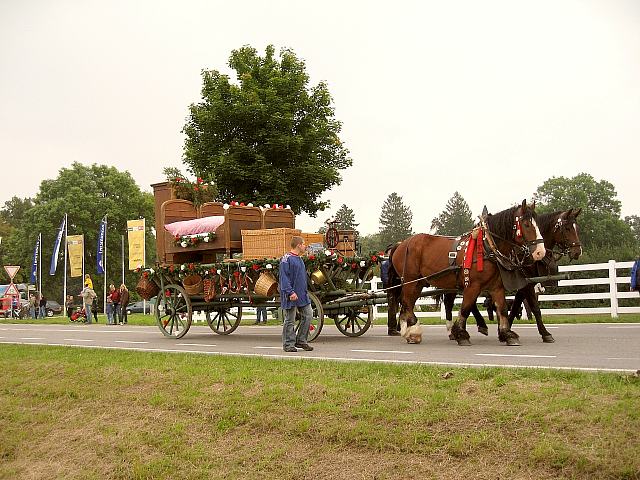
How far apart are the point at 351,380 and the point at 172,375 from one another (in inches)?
113

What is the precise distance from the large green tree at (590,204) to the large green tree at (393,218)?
2252 cm

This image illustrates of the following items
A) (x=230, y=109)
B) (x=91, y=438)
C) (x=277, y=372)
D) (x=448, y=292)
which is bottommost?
(x=91, y=438)

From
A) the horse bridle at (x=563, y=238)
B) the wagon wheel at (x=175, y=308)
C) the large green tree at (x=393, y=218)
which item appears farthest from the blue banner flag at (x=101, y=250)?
the large green tree at (x=393, y=218)

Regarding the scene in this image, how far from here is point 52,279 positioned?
222 feet

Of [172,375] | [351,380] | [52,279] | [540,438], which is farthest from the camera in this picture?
[52,279]

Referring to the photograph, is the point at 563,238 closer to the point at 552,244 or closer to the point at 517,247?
the point at 552,244

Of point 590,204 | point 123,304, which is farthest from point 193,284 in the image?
point 590,204

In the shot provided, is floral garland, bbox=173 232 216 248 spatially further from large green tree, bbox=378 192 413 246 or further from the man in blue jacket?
large green tree, bbox=378 192 413 246

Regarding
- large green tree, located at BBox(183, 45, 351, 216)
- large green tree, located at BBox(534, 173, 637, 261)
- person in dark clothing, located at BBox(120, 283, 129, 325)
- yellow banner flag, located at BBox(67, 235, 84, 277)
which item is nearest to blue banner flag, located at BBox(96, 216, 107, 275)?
yellow banner flag, located at BBox(67, 235, 84, 277)

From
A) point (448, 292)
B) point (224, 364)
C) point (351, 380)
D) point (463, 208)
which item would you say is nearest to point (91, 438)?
point (224, 364)

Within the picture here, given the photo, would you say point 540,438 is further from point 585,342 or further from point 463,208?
point 463,208

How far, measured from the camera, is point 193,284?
15320 millimetres

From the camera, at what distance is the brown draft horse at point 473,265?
11492 millimetres

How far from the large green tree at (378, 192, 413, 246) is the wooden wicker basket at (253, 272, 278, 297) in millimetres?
89535
